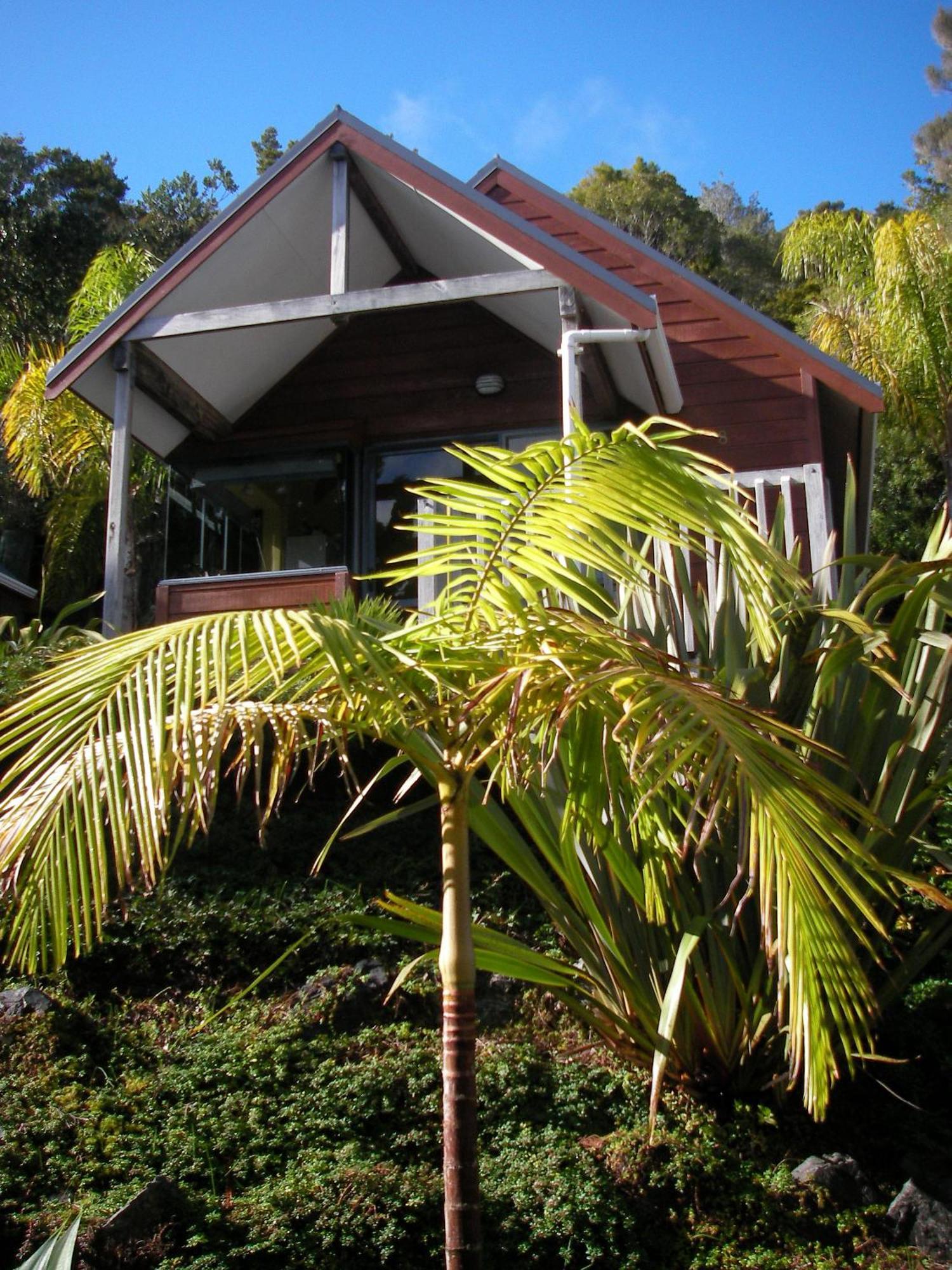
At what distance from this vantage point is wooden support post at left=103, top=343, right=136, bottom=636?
895 centimetres

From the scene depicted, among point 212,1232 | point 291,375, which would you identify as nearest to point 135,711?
point 212,1232

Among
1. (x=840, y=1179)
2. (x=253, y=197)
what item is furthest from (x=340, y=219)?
(x=840, y=1179)

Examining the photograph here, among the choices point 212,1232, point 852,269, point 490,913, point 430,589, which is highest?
point 852,269

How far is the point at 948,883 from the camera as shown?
6355 mm

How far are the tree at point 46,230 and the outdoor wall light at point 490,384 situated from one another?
11936mm

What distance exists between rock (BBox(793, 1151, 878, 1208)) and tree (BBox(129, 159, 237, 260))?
2220 cm

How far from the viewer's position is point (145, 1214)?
4.25 metres

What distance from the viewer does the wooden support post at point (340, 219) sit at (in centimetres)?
913

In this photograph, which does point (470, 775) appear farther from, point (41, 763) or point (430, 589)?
point (430, 589)

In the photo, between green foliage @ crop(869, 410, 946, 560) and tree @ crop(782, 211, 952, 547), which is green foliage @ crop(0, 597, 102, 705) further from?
green foliage @ crop(869, 410, 946, 560)

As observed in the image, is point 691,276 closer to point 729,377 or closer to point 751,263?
point 729,377

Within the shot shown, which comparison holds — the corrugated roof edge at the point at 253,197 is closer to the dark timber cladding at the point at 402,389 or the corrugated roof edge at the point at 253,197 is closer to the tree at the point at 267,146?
the dark timber cladding at the point at 402,389

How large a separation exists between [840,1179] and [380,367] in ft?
27.2

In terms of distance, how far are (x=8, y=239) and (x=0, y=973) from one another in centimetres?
1858
